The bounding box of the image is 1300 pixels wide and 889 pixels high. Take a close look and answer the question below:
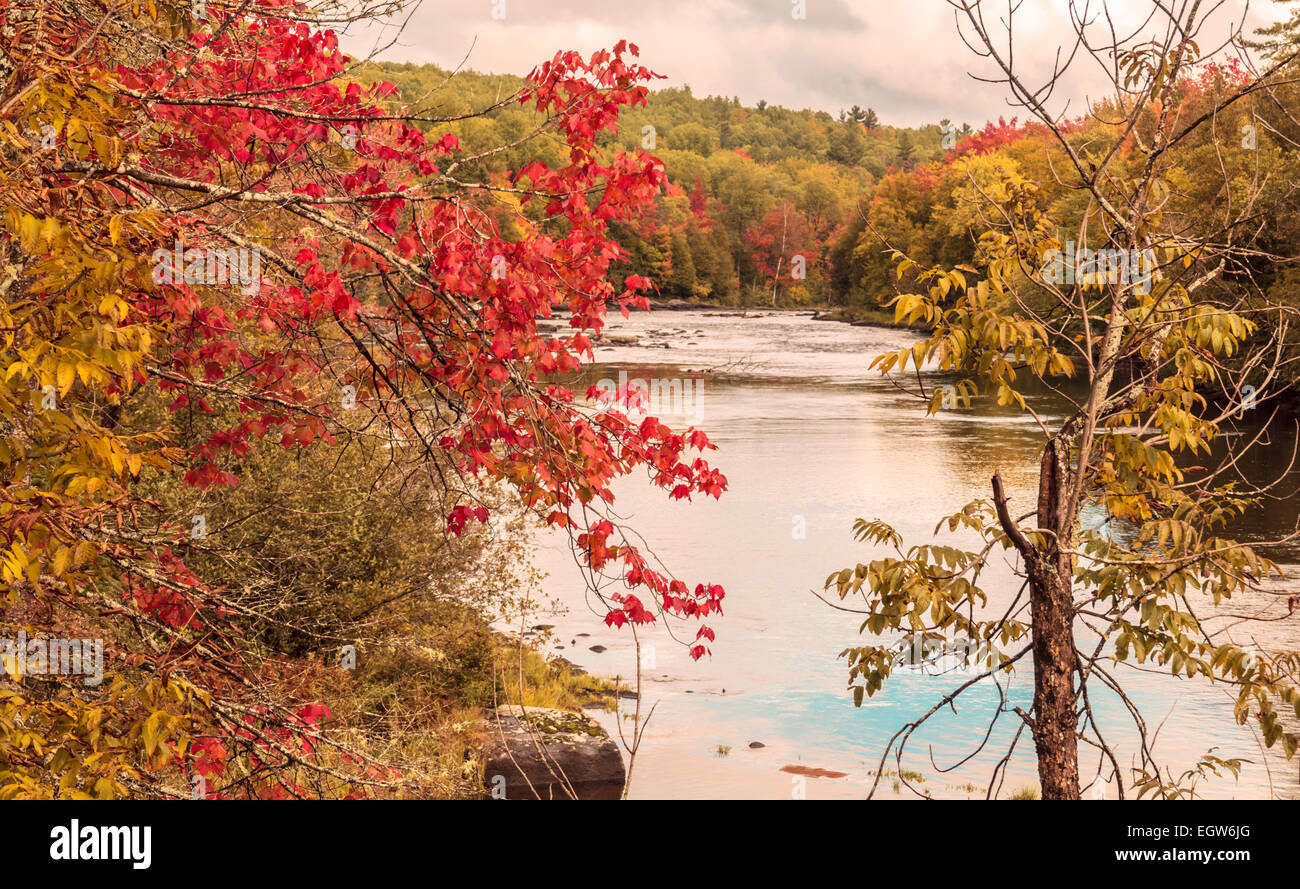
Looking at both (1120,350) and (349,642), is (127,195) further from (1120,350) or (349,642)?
(349,642)

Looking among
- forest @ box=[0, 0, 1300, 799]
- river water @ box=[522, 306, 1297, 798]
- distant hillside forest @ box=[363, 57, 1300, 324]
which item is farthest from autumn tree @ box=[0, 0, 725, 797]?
distant hillside forest @ box=[363, 57, 1300, 324]

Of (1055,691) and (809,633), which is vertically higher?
(1055,691)

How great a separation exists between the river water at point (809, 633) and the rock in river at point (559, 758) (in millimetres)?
675

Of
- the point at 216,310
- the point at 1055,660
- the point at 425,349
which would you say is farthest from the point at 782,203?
the point at 1055,660

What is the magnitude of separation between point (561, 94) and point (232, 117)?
5.04 ft

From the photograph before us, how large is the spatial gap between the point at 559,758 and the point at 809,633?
21.8ft

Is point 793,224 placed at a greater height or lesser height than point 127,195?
greater

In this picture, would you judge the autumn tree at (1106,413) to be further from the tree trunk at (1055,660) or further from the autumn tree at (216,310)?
the autumn tree at (216,310)

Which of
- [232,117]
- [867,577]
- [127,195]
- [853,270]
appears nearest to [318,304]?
[127,195]

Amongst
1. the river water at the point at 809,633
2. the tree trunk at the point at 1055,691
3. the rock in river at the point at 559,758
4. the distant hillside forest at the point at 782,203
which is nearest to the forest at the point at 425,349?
the tree trunk at the point at 1055,691

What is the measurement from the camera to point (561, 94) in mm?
5703

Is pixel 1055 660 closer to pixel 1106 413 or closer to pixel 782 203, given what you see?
pixel 1106 413

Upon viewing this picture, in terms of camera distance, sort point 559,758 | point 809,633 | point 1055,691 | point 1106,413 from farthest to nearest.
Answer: point 809,633, point 559,758, point 1106,413, point 1055,691

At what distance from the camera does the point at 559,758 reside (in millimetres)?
10195
